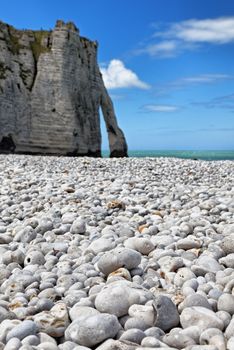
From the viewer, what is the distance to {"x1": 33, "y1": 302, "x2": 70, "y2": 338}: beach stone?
2.80 metres

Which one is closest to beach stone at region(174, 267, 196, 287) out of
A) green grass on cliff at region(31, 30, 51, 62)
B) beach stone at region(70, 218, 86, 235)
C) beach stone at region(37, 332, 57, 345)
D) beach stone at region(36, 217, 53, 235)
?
beach stone at region(37, 332, 57, 345)

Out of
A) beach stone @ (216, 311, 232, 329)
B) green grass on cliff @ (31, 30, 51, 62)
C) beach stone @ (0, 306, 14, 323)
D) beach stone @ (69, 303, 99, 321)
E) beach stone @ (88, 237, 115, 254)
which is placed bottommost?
beach stone @ (0, 306, 14, 323)

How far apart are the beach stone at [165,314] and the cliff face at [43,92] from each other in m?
21.5

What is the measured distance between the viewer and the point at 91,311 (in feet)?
9.56

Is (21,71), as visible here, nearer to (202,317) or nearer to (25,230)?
(25,230)

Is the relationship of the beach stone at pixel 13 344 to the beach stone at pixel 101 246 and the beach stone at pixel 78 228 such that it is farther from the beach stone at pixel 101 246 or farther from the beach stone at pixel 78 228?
the beach stone at pixel 78 228

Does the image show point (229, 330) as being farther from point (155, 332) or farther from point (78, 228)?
point (78, 228)

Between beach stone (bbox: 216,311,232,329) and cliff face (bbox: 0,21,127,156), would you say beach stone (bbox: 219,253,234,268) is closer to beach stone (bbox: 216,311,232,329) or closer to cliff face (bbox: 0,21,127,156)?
beach stone (bbox: 216,311,232,329)

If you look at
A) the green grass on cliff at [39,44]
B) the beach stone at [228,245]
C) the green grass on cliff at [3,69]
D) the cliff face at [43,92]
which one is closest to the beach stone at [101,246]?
the beach stone at [228,245]

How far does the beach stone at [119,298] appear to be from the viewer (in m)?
2.92

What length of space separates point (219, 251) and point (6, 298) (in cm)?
192

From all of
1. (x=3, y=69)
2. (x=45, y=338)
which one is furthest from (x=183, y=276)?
(x=3, y=69)

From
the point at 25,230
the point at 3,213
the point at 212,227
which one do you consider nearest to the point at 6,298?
the point at 25,230

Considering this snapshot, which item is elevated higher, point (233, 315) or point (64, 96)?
point (64, 96)
